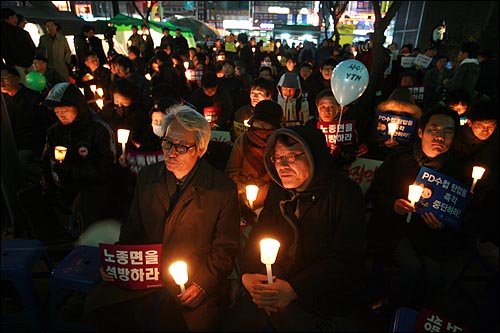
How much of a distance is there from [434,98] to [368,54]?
2.41 m

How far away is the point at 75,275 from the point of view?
298 centimetres

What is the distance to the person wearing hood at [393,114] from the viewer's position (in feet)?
16.3

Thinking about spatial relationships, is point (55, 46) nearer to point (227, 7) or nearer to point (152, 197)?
point (152, 197)

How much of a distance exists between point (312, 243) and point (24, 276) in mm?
2641

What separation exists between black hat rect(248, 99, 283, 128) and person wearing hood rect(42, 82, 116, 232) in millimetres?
1760

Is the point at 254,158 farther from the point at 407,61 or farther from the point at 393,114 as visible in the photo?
the point at 407,61

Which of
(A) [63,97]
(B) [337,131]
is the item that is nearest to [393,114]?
(B) [337,131]

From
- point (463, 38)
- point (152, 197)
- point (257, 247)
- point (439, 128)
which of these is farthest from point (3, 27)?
point (463, 38)

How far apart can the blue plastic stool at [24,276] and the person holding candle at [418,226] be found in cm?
341

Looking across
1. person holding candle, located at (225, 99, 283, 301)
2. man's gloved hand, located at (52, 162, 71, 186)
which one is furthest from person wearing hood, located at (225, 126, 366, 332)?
man's gloved hand, located at (52, 162, 71, 186)

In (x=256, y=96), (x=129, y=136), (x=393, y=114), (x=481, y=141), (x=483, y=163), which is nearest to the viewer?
(x=483, y=163)

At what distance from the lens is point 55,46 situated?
9750mm

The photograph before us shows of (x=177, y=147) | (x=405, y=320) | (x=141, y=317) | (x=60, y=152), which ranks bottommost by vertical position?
(x=141, y=317)

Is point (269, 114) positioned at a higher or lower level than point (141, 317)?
higher
